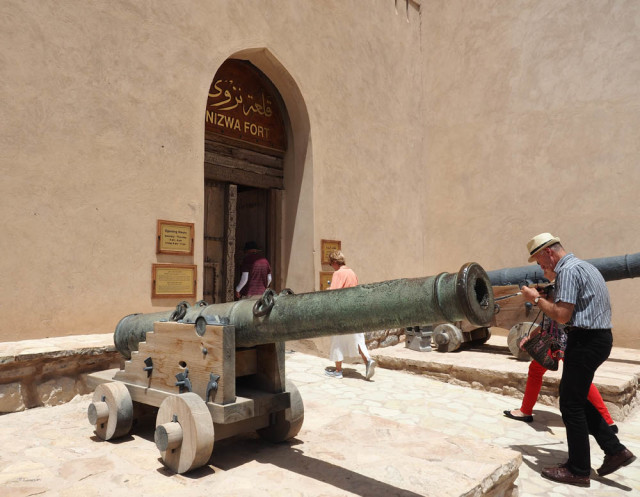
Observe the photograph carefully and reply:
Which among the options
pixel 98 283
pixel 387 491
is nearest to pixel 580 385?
pixel 387 491

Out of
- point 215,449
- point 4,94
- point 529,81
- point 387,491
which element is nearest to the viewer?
point 387,491

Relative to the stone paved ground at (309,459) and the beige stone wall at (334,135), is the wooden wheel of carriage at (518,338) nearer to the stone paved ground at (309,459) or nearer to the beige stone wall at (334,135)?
the stone paved ground at (309,459)

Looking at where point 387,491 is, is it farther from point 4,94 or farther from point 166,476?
point 4,94

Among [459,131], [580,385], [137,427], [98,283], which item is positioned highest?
[459,131]

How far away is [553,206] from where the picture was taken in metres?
8.70

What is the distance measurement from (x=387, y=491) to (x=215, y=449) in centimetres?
112

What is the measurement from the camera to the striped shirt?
3137 millimetres

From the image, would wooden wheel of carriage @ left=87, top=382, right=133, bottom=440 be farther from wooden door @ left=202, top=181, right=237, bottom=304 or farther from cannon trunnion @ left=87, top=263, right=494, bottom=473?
wooden door @ left=202, top=181, right=237, bottom=304

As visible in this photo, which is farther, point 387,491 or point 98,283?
point 98,283

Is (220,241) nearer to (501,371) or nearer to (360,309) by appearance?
(501,371)

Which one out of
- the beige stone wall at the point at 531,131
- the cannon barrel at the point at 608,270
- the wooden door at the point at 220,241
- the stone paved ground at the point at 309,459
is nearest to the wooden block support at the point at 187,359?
the stone paved ground at the point at 309,459

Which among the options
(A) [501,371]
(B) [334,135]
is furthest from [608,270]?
(B) [334,135]

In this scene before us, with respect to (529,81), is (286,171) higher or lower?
lower

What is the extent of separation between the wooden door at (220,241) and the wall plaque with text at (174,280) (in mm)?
1110
